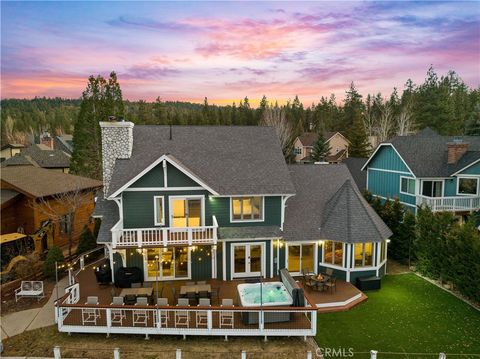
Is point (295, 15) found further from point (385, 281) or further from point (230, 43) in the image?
point (385, 281)

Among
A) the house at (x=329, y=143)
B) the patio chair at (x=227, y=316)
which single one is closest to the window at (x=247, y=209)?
the patio chair at (x=227, y=316)

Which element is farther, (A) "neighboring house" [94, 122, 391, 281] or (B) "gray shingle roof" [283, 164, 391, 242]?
(B) "gray shingle roof" [283, 164, 391, 242]

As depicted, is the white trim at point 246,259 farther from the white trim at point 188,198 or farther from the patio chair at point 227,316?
the patio chair at point 227,316

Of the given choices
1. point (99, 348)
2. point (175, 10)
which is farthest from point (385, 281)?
point (175, 10)

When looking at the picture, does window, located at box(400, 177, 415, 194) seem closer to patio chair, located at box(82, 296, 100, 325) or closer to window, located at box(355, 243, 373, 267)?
window, located at box(355, 243, 373, 267)

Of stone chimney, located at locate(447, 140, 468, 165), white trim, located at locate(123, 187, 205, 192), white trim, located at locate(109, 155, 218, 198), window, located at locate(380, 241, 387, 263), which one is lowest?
window, located at locate(380, 241, 387, 263)

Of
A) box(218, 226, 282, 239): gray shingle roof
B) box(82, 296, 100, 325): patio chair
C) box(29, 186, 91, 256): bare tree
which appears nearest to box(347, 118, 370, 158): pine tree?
box(218, 226, 282, 239): gray shingle roof

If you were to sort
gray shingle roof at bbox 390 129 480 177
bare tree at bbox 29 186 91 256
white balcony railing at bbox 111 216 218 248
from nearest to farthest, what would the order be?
white balcony railing at bbox 111 216 218 248 < bare tree at bbox 29 186 91 256 < gray shingle roof at bbox 390 129 480 177
